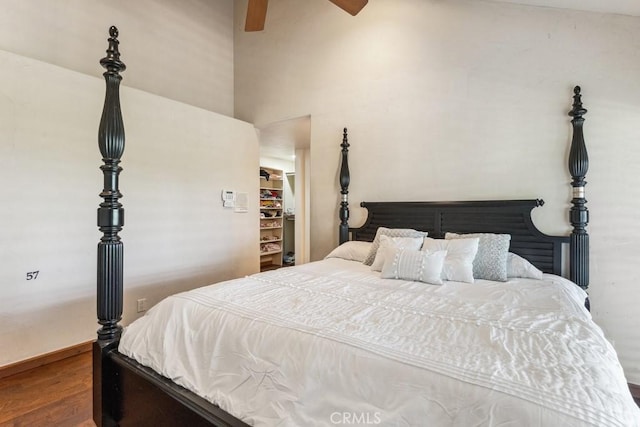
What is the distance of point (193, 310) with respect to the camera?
144cm

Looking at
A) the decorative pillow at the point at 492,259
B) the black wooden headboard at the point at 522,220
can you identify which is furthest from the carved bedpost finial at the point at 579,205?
the decorative pillow at the point at 492,259

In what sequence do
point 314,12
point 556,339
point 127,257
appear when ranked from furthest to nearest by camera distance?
point 314,12 < point 127,257 < point 556,339

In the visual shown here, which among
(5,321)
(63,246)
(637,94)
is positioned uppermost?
(637,94)

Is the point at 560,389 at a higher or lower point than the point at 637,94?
lower

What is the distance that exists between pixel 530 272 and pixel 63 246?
11.9ft

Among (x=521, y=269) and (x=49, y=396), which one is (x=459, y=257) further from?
(x=49, y=396)

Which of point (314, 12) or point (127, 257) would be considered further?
point (314, 12)

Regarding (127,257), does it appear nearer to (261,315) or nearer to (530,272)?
(261,315)

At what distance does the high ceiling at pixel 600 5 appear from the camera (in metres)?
2.04

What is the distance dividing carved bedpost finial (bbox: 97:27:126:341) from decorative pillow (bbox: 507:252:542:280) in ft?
8.13

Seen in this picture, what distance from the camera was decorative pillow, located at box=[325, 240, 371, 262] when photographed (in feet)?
9.25

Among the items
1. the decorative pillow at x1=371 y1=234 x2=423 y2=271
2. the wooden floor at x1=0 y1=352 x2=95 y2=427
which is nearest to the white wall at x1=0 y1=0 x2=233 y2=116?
the wooden floor at x1=0 y1=352 x2=95 y2=427

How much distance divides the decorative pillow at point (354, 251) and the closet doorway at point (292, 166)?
129cm

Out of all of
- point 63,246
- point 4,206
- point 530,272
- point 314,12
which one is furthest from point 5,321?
point 314,12
